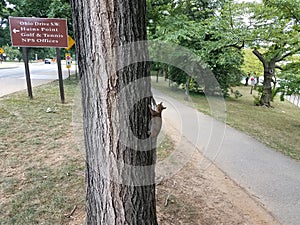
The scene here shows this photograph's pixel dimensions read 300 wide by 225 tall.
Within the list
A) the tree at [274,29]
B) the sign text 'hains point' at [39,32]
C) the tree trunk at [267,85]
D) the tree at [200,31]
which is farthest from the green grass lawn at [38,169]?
the tree trunk at [267,85]

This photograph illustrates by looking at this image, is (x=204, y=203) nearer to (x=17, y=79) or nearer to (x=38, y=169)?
(x=38, y=169)

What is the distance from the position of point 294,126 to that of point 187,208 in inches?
224

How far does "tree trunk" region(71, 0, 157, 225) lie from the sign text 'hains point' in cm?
527

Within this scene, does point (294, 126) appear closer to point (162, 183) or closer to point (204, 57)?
point (204, 57)

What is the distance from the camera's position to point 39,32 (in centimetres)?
572

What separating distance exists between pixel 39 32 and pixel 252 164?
6025 mm

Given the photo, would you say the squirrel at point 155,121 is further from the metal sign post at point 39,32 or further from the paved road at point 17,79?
Result: the paved road at point 17,79

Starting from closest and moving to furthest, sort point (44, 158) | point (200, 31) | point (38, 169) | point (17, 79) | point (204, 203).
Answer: point (204, 203)
point (38, 169)
point (44, 158)
point (200, 31)
point (17, 79)

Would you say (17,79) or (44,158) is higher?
(17,79)

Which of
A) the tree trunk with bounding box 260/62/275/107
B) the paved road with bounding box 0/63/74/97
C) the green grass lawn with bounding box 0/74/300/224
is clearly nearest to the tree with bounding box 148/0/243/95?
the tree trunk with bounding box 260/62/275/107

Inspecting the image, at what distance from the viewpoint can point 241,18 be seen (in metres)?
7.64

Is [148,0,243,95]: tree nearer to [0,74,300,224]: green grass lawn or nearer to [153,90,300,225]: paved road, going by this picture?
[153,90,300,225]: paved road

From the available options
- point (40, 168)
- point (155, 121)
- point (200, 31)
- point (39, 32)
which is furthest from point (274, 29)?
point (40, 168)

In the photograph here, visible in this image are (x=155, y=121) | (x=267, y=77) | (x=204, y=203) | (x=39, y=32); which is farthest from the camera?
(x=267, y=77)
